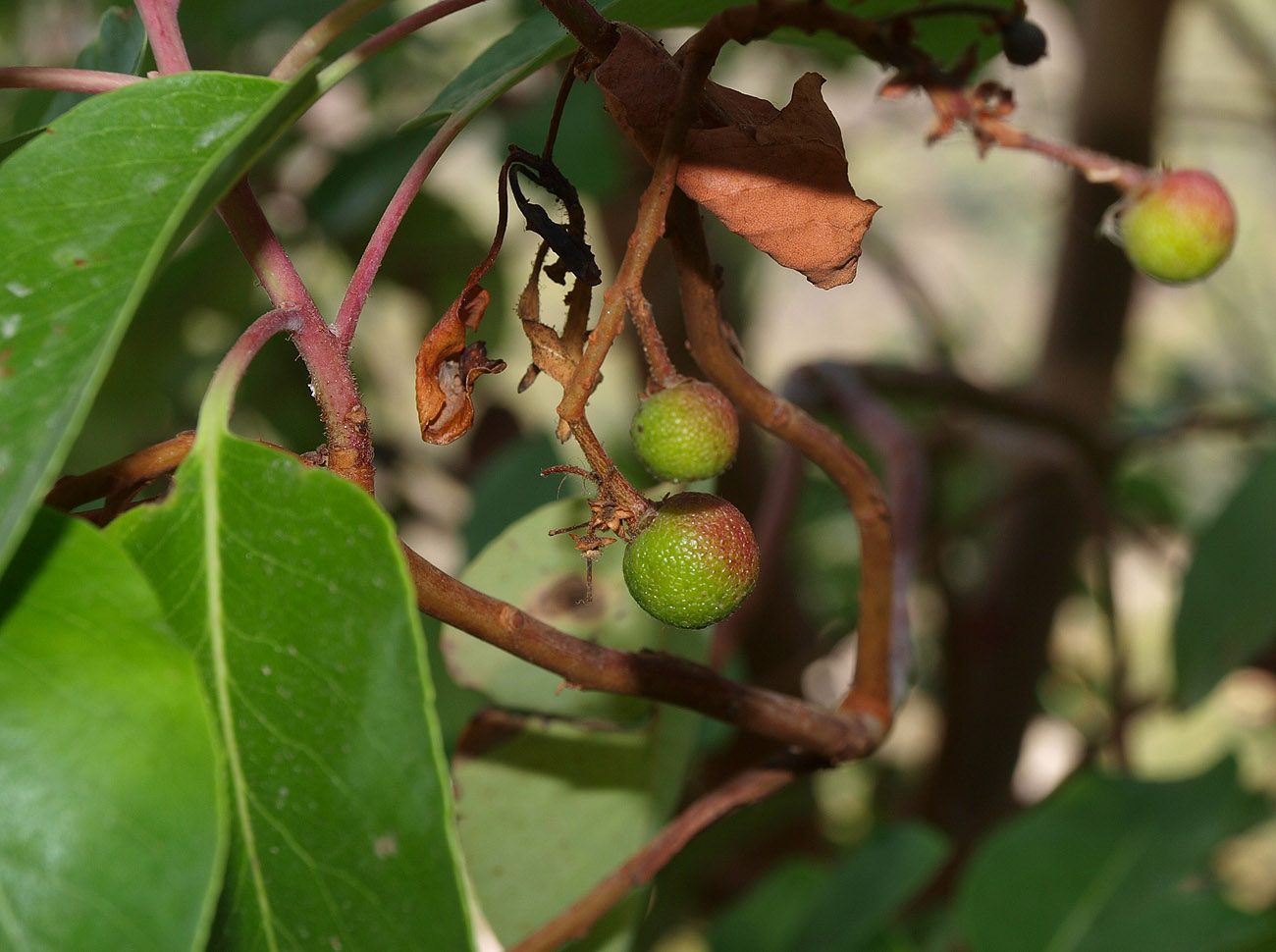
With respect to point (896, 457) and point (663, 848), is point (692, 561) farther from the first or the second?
point (896, 457)

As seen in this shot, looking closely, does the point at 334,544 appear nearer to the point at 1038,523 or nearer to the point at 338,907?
the point at 338,907

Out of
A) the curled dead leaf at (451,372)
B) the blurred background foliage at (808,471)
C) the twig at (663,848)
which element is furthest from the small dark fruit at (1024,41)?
the twig at (663,848)

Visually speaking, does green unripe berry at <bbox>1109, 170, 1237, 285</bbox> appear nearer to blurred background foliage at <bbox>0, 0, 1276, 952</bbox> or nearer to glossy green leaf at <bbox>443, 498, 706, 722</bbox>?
blurred background foliage at <bbox>0, 0, 1276, 952</bbox>

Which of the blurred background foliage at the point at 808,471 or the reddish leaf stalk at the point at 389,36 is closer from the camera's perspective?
the reddish leaf stalk at the point at 389,36

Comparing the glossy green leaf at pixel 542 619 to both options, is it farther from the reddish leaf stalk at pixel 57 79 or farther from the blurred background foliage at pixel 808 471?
the reddish leaf stalk at pixel 57 79

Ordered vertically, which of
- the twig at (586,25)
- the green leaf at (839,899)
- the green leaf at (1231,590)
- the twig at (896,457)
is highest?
the twig at (586,25)

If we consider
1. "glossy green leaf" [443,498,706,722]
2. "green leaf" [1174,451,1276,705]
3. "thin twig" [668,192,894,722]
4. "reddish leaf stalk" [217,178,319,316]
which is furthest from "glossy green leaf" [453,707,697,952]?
"green leaf" [1174,451,1276,705]

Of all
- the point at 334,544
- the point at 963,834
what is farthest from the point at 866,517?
the point at 963,834
